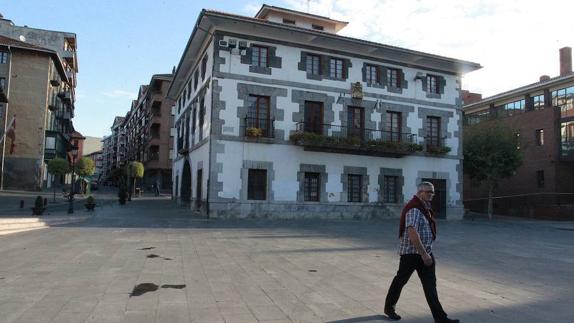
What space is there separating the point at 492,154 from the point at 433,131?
4409 millimetres

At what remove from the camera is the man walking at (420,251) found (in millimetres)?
5367

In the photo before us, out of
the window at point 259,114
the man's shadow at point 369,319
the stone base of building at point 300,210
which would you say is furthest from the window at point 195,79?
the man's shadow at point 369,319

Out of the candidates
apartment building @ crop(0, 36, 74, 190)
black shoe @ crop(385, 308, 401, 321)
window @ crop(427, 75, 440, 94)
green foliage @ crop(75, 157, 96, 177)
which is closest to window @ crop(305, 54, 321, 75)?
window @ crop(427, 75, 440, 94)

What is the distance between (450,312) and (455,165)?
22.1 m

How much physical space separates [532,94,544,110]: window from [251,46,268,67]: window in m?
25.2

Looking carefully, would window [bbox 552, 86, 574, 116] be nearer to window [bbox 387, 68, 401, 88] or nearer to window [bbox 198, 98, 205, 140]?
window [bbox 387, 68, 401, 88]

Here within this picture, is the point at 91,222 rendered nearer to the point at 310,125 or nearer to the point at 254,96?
the point at 254,96

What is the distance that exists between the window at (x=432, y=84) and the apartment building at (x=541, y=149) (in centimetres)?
588

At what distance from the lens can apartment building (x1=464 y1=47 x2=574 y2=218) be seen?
33.4 metres

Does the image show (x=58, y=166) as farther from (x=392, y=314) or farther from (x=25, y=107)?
(x=392, y=314)

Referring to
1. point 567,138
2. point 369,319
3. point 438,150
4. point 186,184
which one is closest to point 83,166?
point 186,184

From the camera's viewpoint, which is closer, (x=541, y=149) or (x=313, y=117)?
(x=313, y=117)

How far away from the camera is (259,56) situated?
22.5 m

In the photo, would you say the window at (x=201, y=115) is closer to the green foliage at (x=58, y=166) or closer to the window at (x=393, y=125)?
the window at (x=393, y=125)
